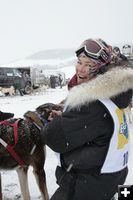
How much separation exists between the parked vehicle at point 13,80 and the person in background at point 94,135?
870 inches

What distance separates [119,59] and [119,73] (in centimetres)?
13

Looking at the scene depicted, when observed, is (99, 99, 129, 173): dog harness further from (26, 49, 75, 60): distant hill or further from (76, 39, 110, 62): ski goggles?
(26, 49, 75, 60): distant hill

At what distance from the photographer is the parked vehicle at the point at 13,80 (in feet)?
80.8

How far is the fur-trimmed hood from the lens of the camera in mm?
2070

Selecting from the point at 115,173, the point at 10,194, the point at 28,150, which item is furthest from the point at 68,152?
the point at 10,194

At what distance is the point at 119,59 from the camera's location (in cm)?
222

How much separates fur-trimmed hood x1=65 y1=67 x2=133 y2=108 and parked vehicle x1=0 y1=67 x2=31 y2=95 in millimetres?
22085

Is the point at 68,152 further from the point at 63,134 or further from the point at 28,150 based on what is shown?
the point at 28,150

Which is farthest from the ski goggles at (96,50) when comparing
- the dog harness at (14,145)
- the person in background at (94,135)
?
the dog harness at (14,145)

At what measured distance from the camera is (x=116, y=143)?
207 cm

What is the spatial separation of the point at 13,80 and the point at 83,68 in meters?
23.0

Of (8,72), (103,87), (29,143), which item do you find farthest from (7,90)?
(103,87)

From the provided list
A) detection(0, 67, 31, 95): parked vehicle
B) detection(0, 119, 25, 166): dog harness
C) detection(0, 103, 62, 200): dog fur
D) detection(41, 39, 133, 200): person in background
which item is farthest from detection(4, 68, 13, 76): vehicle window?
detection(41, 39, 133, 200): person in background

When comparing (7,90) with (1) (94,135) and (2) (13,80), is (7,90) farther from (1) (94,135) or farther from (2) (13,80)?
(1) (94,135)
